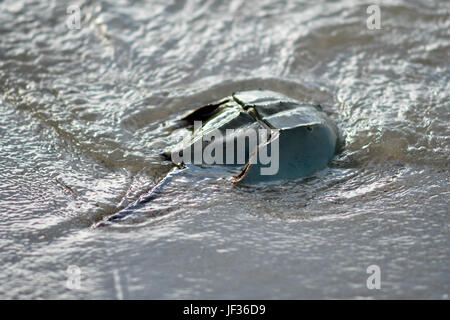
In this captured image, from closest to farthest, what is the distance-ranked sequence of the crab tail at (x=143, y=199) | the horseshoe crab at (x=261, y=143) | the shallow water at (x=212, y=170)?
1. the shallow water at (x=212, y=170)
2. the crab tail at (x=143, y=199)
3. the horseshoe crab at (x=261, y=143)

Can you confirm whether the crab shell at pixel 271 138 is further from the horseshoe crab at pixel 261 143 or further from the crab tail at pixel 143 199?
the crab tail at pixel 143 199

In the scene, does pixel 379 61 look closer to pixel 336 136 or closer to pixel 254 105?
pixel 336 136

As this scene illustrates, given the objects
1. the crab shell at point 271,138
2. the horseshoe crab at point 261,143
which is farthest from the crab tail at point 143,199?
the crab shell at point 271,138

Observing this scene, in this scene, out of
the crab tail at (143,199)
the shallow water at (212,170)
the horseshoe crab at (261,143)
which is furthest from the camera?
the horseshoe crab at (261,143)

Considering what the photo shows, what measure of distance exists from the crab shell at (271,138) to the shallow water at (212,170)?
0.27ft

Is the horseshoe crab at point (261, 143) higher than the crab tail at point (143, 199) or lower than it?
higher

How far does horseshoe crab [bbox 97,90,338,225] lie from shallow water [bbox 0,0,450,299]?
0.07 metres

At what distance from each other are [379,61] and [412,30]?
2.00ft

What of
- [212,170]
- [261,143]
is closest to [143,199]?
[212,170]

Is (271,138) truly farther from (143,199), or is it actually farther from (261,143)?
(143,199)

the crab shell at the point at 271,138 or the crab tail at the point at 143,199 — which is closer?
the crab tail at the point at 143,199

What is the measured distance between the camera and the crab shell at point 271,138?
2371 mm

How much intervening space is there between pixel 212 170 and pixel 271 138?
339 mm

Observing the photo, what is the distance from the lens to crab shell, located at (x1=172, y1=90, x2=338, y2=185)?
2.37 metres
